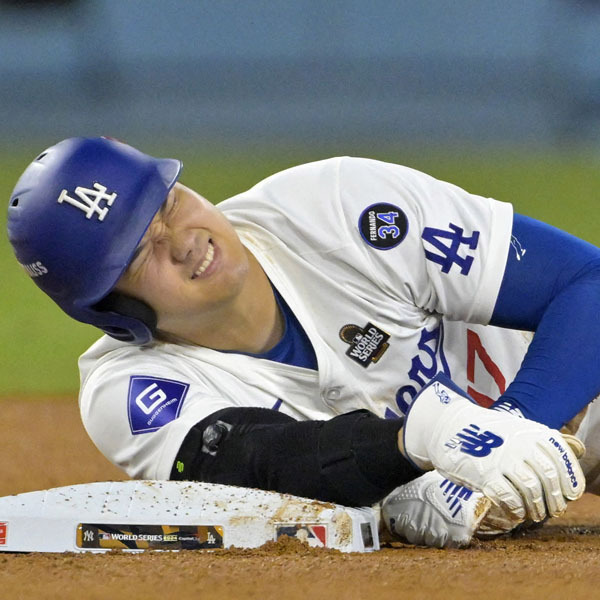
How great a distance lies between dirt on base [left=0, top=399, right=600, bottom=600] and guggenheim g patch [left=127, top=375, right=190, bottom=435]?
16.0 inches

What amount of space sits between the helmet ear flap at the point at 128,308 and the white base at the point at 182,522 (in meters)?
0.45

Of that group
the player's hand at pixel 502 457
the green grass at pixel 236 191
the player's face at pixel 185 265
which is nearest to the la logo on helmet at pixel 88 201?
the player's face at pixel 185 265

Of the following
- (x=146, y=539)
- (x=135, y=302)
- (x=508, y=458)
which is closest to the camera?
(x=508, y=458)

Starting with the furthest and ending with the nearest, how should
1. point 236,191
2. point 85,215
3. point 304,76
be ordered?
point 304,76
point 236,191
point 85,215

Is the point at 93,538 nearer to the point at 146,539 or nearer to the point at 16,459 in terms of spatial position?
the point at 146,539

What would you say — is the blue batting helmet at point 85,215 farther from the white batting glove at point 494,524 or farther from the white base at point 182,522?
the white batting glove at point 494,524

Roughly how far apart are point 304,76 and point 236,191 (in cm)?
267

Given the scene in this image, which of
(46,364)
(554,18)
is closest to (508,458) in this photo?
(46,364)

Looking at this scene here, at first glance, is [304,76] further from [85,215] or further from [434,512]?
[434,512]

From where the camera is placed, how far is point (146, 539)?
2201 mm

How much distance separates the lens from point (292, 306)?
2.70 m

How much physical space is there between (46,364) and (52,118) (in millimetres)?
5426

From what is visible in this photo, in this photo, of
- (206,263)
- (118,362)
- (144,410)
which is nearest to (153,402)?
(144,410)

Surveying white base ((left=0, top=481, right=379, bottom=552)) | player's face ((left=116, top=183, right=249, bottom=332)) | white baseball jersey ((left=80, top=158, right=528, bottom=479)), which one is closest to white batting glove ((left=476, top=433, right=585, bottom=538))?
white base ((left=0, top=481, right=379, bottom=552))
